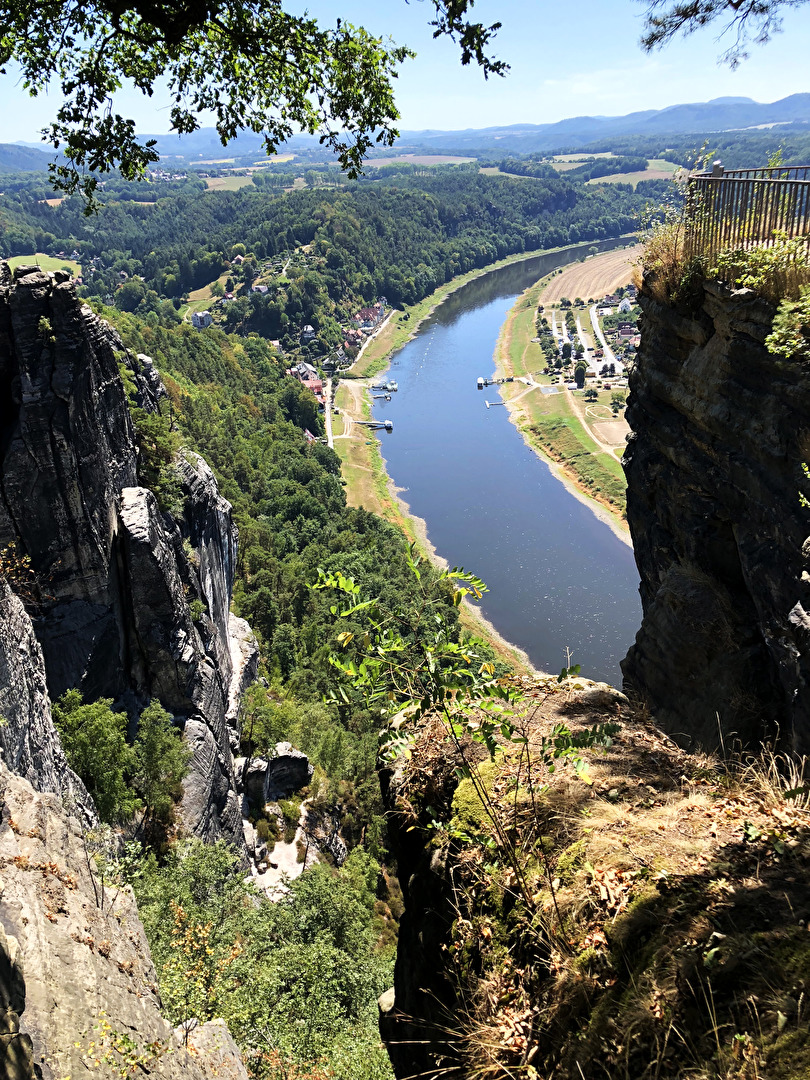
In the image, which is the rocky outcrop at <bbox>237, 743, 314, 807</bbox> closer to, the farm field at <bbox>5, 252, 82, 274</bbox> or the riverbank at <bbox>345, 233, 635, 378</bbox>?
the riverbank at <bbox>345, 233, 635, 378</bbox>

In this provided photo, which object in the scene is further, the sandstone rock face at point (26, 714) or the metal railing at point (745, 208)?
the sandstone rock face at point (26, 714)

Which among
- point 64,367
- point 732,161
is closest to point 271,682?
point 64,367

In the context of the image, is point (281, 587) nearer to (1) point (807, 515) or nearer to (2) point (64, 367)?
(2) point (64, 367)

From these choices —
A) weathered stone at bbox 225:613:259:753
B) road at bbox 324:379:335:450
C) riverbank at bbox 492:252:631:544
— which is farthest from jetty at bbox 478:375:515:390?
weathered stone at bbox 225:613:259:753

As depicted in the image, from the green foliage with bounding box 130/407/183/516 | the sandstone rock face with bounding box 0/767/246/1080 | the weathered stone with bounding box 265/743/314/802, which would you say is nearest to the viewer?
the sandstone rock face with bounding box 0/767/246/1080

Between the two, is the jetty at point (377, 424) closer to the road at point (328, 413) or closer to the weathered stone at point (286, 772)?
the road at point (328, 413)

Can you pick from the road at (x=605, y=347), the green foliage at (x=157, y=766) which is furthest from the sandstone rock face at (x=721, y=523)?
the road at (x=605, y=347)
